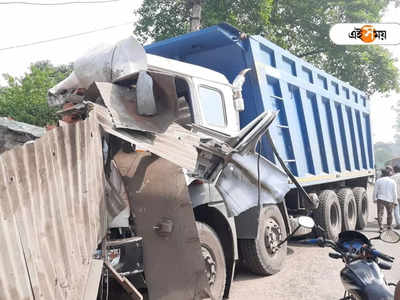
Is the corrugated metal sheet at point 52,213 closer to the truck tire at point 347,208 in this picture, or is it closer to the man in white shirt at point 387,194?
the truck tire at point 347,208

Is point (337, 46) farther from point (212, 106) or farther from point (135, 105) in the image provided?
point (135, 105)

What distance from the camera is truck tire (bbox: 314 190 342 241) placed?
22.3ft

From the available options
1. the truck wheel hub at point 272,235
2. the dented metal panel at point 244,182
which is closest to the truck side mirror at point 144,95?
the dented metal panel at point 244,182

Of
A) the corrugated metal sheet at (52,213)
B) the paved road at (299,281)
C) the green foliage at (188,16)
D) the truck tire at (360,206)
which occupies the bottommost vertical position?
the paved road at (299,281)

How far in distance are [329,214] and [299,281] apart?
8.78 ft

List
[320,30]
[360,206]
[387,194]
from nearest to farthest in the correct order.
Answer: [387,194] < [360,206] < [320,30]

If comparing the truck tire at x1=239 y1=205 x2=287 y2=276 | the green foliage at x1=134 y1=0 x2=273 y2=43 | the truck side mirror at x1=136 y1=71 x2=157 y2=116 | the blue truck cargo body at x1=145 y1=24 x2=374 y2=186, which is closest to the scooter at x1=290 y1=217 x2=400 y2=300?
the truck side mirror at x1=136 y1=71 x2=157 y2=116

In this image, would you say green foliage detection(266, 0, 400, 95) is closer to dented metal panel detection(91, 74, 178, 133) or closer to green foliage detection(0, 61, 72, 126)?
green foliage detection(0, 61, 72, 126)

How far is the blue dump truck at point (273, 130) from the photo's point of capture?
3.90m

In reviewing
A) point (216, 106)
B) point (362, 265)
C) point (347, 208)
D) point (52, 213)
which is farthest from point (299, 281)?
point (347, 208)

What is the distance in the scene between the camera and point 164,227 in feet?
8.39

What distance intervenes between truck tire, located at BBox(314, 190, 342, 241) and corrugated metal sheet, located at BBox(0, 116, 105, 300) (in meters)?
5.35

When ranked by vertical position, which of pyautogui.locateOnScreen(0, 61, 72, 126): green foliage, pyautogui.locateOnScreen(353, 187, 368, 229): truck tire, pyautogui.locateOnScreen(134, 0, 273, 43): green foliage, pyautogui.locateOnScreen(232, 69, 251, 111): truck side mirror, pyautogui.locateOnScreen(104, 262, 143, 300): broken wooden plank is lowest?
pyautogui.locateOnScreen(353, 187, 368, 229): truck tire

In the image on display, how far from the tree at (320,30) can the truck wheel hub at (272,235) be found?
10471mm
